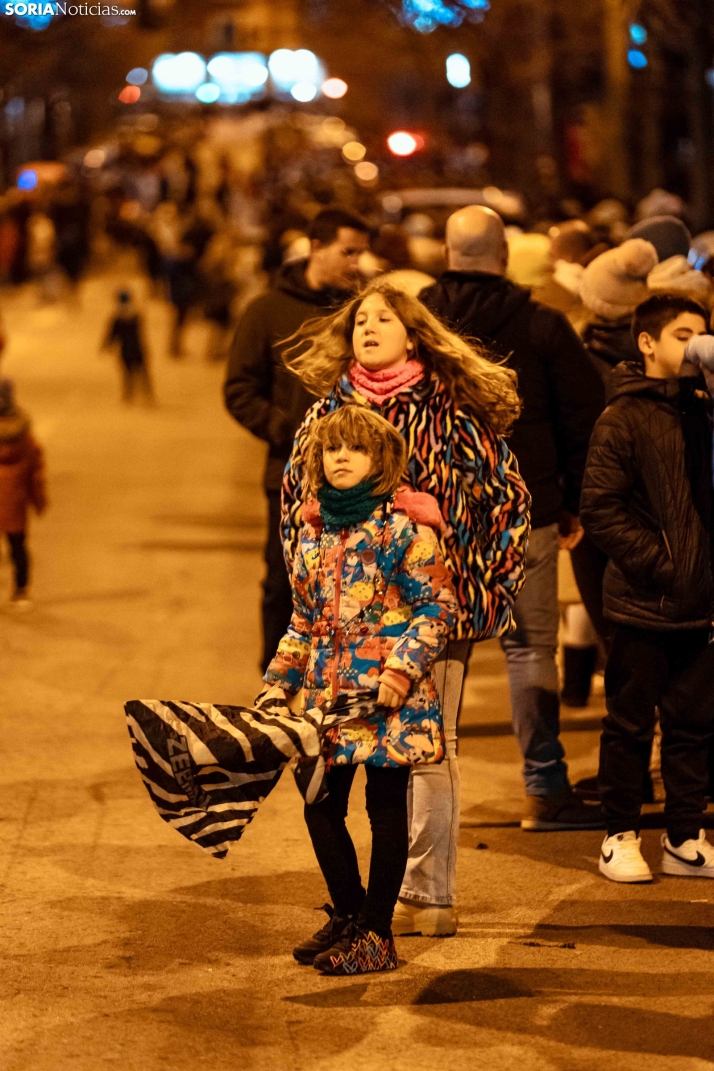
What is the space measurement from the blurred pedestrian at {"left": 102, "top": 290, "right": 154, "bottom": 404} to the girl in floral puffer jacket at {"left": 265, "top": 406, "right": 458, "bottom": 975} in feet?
58.5

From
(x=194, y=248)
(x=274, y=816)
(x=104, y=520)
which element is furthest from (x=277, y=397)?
(x=194, y=248)

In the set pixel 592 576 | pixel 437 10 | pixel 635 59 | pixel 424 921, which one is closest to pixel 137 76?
pixel 635 59

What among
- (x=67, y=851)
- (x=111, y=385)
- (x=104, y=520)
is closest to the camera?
(x=67, y=851)

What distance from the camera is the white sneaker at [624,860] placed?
609 cm

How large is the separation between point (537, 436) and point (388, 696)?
6.33ft

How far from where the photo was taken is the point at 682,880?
6.13 m

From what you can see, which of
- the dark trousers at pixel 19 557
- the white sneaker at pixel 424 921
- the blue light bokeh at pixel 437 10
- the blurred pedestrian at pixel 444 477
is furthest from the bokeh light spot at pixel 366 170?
the white sneaker at pixel 424 921

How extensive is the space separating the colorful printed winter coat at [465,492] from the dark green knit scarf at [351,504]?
0.24 m

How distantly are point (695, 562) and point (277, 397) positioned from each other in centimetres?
244

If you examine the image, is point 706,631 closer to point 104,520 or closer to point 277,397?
point 277,397

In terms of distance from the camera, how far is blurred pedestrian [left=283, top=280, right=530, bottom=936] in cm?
538

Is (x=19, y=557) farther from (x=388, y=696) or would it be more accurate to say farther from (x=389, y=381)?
→ (x=388, y=696)

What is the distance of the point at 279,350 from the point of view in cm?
782

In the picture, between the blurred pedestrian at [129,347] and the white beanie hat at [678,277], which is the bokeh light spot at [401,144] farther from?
the white beanie hat at [678,277]
